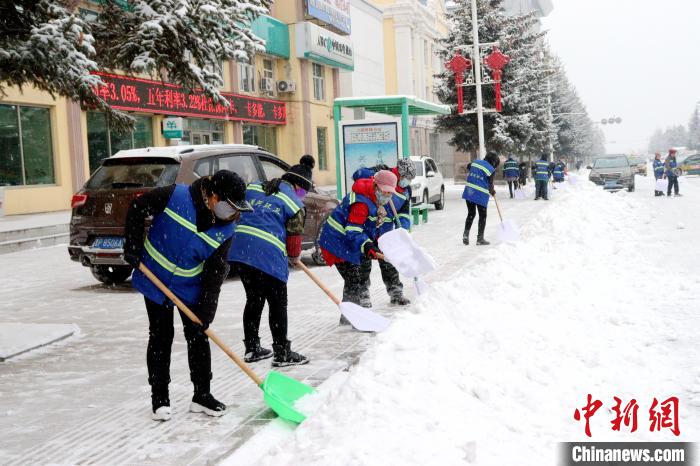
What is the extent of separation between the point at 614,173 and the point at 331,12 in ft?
56.0

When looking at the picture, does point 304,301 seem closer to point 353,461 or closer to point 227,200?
point 227,200

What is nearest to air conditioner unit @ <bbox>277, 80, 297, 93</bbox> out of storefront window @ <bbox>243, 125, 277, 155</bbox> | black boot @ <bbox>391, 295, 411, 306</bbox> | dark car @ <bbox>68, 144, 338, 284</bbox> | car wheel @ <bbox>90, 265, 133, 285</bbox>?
storefront window @ <bbox>243, 125, 277, 155</bbox>

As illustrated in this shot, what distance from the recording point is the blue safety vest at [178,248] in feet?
14.4

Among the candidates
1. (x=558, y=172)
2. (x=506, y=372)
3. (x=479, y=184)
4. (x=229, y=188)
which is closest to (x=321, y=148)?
(x=558, y=172)

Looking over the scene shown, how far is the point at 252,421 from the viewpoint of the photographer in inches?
180

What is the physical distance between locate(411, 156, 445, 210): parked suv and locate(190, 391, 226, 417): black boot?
15.8 m

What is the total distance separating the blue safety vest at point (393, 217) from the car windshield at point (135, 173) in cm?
265

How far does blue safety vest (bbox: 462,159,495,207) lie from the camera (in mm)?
13391

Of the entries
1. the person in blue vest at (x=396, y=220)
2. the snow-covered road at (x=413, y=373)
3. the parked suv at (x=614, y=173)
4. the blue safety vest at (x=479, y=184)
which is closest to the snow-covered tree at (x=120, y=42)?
the person in blue vest at (x=396, y=220)

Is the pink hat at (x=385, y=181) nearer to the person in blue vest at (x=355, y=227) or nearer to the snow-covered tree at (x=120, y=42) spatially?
the person in blue vest at (x=355, y=227)

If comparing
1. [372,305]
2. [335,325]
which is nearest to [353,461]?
[335,325]

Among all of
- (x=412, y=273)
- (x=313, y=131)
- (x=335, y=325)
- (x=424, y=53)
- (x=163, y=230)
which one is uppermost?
(x=424, y=53)

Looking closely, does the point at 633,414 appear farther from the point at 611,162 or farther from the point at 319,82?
the point at 319,82

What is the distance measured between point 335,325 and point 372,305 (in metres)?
0.95
